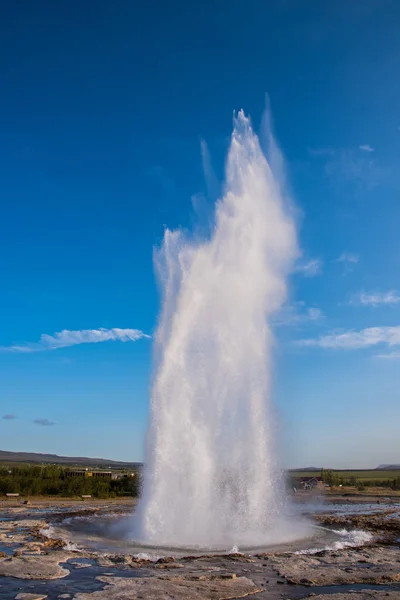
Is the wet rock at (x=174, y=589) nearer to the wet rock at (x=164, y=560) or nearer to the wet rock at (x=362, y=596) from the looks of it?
the wet rock at (x=362, y=596)

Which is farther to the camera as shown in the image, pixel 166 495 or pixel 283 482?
pixel 283 482

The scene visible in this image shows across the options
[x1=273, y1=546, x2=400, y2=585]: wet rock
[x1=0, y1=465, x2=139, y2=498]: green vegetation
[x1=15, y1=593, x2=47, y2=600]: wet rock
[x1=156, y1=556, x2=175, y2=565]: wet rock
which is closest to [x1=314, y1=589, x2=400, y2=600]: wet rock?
[x1=273, y1=546, x2=400, y2=585]: wet rock

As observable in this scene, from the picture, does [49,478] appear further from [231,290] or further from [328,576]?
[328,576]

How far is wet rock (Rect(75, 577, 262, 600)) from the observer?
14430 mm

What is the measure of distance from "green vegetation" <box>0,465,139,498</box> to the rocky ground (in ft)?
178

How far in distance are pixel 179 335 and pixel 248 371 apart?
4847mm

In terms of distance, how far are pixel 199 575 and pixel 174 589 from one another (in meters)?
2.24

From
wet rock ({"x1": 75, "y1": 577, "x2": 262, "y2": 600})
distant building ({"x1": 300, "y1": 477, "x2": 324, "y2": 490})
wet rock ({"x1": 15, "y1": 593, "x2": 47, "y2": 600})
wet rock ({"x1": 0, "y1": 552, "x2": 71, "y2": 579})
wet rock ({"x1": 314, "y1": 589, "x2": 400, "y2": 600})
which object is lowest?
wet rock ({"x1": 314, "y1": 589, "x2": 400, "y2": 600})

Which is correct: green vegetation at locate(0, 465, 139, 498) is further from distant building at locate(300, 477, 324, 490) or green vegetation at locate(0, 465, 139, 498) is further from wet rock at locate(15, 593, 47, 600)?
wet rock at locate(15, 593, 47, 600)

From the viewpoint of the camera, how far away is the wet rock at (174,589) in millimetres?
14430

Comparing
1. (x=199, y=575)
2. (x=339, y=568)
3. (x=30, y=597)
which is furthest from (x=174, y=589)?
(x=339, y=568)

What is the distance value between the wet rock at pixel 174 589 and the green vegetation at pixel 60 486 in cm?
6309

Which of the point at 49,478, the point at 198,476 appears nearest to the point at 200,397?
the point at 198,476

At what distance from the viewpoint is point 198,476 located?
2781 cm
